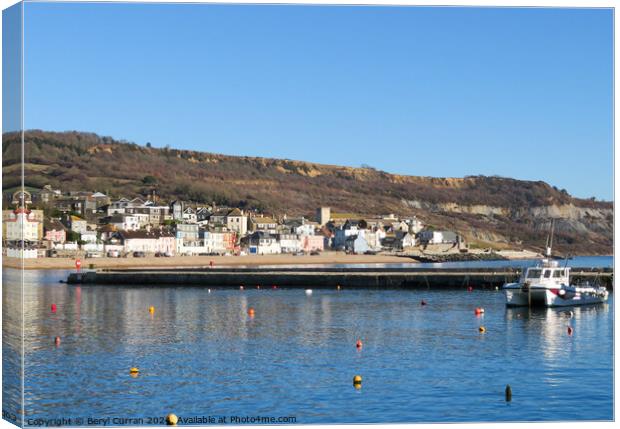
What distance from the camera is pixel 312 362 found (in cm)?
2392

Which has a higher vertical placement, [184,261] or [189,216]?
[189,216]

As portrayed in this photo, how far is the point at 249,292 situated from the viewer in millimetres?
51344

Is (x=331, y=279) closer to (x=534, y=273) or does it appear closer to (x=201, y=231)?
(x=534, y=273)

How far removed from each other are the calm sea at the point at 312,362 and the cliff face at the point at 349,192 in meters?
110

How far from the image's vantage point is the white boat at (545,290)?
39969mm

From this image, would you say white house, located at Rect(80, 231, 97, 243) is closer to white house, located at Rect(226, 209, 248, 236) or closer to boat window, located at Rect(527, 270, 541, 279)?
white house, located at Rect(226, 209, 248, 236)

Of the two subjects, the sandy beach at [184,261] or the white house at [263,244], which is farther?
the white house at [263,244]

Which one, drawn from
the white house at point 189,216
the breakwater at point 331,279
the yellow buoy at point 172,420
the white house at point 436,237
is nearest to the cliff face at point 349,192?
the white house at point 436,237

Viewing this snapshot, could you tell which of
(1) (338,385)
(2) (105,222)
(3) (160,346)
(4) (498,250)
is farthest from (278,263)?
(1) (338,385)

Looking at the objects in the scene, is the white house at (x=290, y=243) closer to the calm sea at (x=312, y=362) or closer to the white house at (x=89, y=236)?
the white house at (x=89, y=236)

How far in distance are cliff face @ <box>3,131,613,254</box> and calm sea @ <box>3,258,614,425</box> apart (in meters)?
110

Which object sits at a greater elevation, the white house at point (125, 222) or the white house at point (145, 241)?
the white house at point (125, 222)

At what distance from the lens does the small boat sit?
39969 millimetres

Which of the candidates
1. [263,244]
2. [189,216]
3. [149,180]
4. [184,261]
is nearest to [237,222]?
[189,216]
